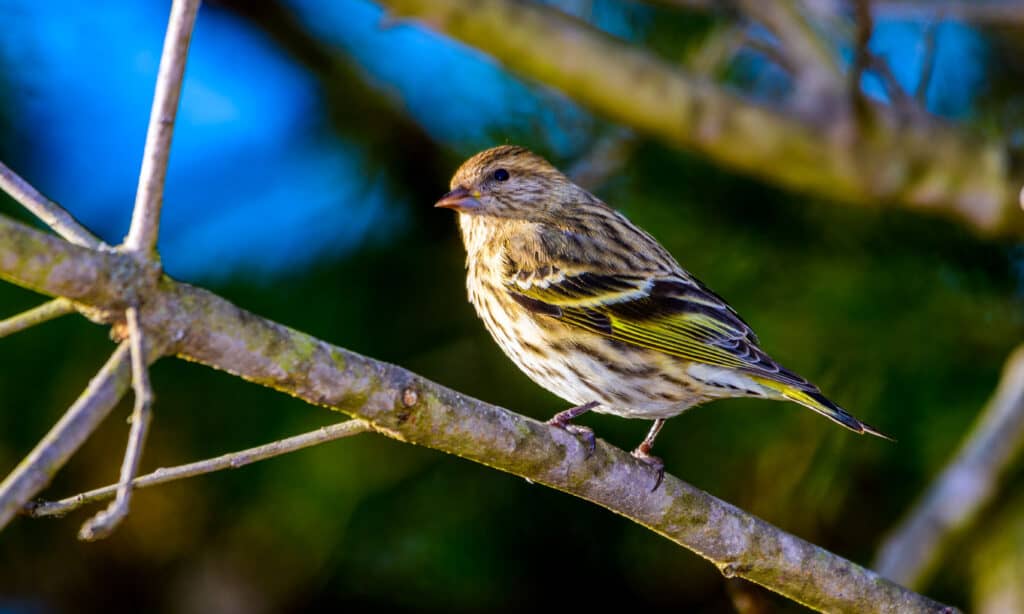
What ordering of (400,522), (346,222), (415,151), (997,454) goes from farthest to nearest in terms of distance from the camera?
(415,151) → (346,222) → (400,522) → (997,454)

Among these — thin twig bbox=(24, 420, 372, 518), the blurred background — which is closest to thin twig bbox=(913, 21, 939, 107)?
the blurred background

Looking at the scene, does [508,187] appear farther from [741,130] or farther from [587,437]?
[587,437]

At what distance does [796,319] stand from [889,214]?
0.67 m

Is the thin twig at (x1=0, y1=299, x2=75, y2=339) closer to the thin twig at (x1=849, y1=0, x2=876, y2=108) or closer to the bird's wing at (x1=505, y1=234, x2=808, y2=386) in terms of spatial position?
the bird's wing at (x1=505, y1=234, x2=808, y2=386)

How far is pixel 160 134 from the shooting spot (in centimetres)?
157

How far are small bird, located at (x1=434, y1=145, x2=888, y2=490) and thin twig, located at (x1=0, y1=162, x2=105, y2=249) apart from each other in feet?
5.04

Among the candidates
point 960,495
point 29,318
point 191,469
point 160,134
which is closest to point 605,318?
point 960,495

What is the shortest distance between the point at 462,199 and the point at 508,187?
0.63 ft

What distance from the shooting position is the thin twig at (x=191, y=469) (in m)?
1.69

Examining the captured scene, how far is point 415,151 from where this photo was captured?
4852 mm

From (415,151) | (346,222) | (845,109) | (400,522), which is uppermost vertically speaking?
(845,109)

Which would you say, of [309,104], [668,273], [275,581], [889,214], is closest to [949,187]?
[889,214]

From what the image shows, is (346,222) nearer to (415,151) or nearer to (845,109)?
(415,151)

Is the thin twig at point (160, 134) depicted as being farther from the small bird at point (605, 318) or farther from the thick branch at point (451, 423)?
the small bird at point (605, 318)
